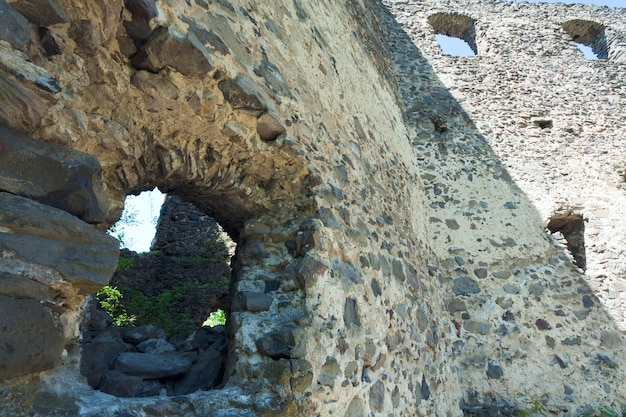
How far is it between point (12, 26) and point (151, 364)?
5.14 ft

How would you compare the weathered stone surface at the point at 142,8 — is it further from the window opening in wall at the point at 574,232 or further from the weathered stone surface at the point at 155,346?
the window opening in wall at the point at 574,232

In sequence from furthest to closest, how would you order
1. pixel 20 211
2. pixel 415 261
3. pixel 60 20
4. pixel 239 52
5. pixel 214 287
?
1. pixel 214 287
2. pixel 415 261
3. pixel 239 52
4. pixel 60 20
5. pixel 20 211

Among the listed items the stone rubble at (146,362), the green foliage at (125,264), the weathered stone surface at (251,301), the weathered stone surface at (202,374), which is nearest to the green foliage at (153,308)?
the green foliage at (125,264)

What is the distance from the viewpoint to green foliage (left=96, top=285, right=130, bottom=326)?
635 centimetres

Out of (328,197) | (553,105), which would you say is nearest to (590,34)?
(553,105)

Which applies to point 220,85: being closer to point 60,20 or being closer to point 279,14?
point 60,20

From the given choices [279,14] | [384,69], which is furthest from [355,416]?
[384,69]

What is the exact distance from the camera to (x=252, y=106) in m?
2.49

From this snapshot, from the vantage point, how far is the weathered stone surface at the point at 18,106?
4.59 ft

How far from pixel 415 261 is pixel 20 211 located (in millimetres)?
3275

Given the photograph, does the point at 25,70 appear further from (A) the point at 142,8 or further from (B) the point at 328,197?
(B) the point at 328,197

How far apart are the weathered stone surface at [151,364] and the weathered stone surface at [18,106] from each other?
4.15 ft

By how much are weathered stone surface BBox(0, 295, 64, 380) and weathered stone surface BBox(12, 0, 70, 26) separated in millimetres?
917

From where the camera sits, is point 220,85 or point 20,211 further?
point 220,85
